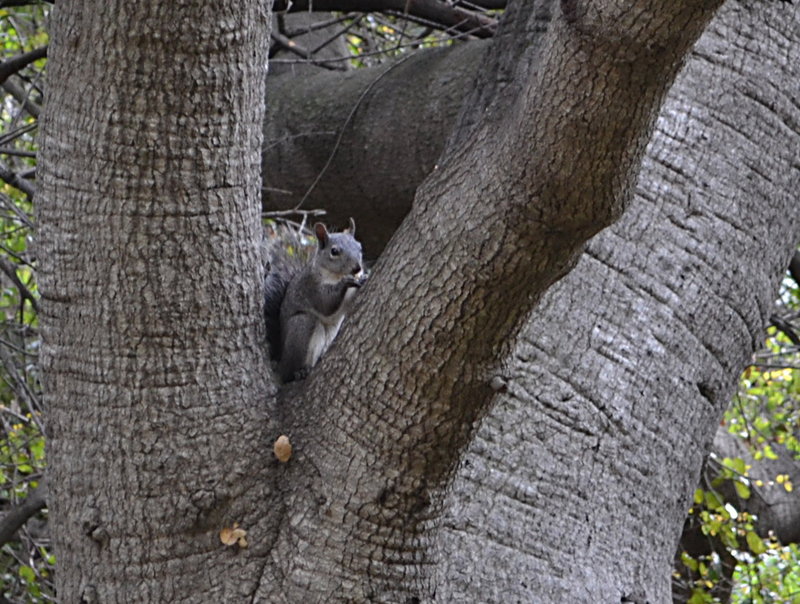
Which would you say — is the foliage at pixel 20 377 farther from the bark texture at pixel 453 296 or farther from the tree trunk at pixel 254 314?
the bark texture at pixel 453 296

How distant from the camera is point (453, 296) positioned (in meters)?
1.46

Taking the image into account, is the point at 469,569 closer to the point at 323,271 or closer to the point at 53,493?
the point at 53,493

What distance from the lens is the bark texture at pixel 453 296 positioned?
1313mm

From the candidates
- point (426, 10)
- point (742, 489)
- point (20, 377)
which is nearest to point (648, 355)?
point (742, 489)

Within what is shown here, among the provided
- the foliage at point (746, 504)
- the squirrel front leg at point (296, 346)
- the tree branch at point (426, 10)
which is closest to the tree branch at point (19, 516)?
the squirrel front leg at point (296, 346)

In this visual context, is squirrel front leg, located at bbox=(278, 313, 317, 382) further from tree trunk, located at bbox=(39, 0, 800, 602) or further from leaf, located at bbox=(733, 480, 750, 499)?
leaf, located at bbox=(733, 480, 750, 499)

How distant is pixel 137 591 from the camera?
1598 millimetres

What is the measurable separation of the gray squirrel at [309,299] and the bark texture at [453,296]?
0.58 meters

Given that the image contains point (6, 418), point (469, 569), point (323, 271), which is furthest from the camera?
point (6, 418)

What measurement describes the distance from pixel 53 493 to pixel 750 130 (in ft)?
5.10

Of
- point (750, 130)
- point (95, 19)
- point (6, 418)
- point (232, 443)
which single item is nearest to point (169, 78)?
point (95, 19)

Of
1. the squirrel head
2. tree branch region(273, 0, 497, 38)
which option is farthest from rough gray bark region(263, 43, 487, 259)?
the squirrel head

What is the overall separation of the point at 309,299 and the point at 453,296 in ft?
3.17

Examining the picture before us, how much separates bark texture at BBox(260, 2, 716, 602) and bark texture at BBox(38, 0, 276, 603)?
0.12m
